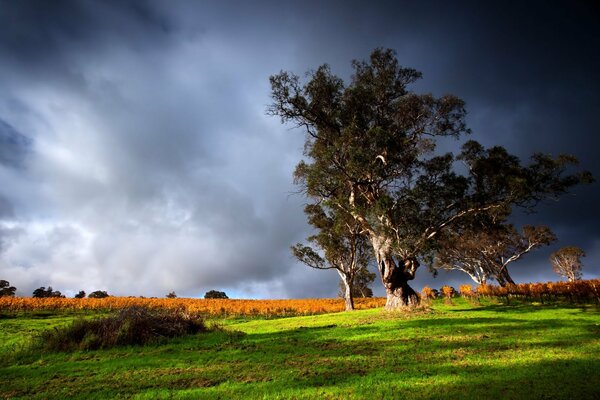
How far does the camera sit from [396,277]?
30.5 m

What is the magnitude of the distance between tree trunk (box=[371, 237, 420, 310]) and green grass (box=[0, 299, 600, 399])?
11056 mm

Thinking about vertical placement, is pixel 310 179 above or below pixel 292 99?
below

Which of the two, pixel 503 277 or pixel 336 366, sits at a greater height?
pixel 503 277

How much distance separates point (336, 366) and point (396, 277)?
2044 centimetres

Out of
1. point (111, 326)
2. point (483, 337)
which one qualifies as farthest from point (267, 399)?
point (111, 326)

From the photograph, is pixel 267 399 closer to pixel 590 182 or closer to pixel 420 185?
pixel 420 185

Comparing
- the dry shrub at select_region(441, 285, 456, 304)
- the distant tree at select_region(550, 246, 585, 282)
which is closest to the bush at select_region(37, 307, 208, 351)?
the dry shrub at select_region(441, 285, 456, 304)

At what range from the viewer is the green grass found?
867 centimetres

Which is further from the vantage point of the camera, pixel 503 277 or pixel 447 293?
pixel 503 277

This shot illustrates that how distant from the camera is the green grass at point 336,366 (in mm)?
8672

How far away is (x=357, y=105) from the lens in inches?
1308

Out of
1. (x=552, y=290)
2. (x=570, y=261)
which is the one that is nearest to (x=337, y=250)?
(x=552, y=290)

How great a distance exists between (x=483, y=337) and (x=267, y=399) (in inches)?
448

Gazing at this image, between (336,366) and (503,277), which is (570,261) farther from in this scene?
(336,366)
